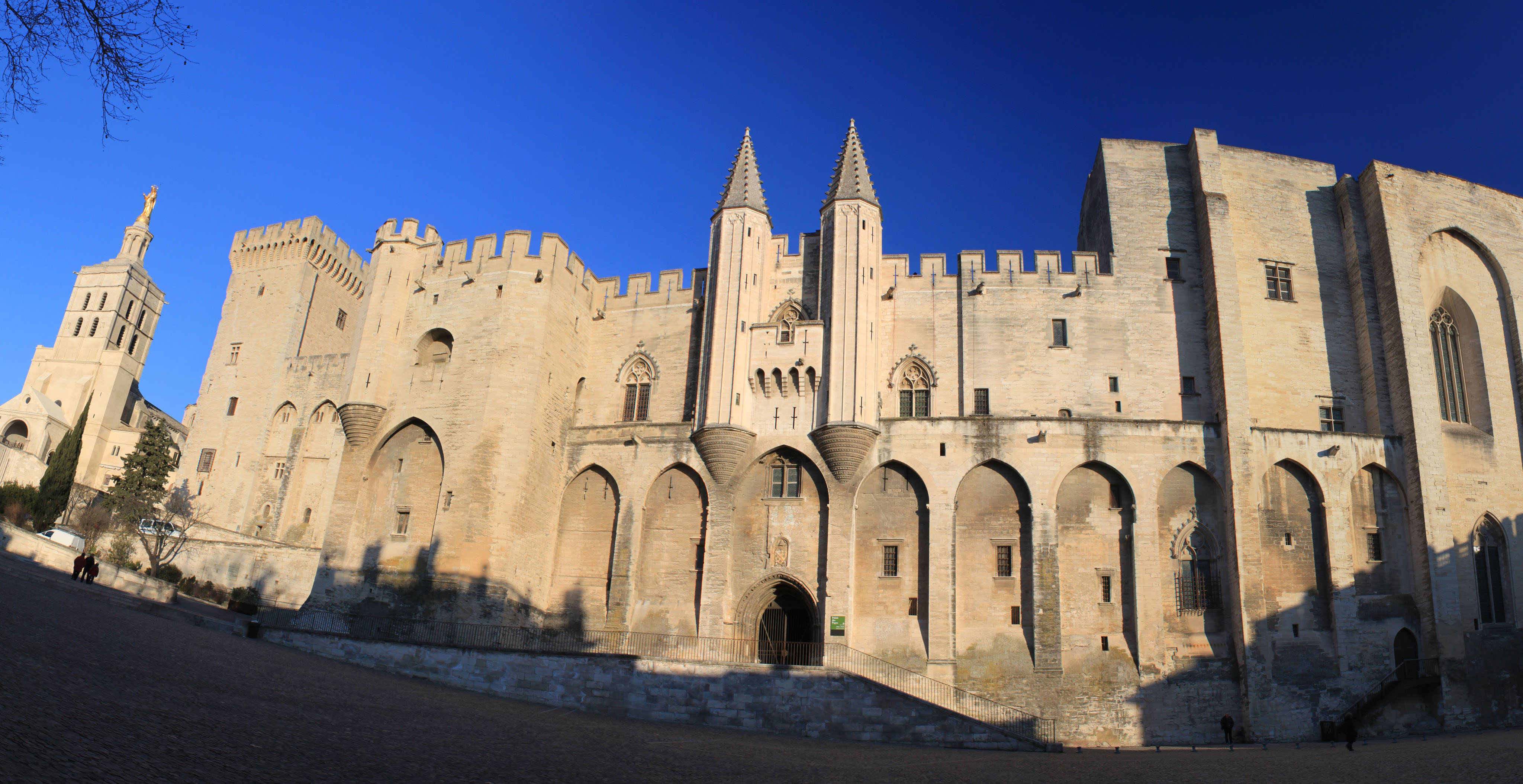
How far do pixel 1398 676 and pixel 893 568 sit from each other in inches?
511

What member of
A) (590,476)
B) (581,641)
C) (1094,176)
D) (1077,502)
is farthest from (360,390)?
(1094,176)

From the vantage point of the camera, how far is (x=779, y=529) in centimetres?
2638

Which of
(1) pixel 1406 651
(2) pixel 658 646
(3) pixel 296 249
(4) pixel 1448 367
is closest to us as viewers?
(1) pixel 1406 651

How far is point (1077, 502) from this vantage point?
25.6 meters

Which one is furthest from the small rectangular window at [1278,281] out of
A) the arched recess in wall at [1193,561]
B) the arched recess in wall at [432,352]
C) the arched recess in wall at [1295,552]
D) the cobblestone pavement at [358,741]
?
the arched recess in wall at [432,352]

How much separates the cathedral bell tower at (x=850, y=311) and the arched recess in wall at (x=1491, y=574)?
54.8 ft

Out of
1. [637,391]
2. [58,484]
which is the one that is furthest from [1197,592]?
[58,484]

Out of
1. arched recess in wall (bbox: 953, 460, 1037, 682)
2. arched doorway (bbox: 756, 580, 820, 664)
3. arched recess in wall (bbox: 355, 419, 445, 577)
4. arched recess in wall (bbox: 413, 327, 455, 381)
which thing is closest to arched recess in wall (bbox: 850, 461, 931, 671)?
arched recess in wall (bbox: 953, 460, 1037, 682)

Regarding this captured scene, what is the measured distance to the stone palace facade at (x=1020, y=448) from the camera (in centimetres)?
2392

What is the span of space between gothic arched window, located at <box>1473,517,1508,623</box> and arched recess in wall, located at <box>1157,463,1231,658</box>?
22.7ft

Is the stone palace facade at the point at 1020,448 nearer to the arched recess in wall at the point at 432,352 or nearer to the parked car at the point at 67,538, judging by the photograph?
the arched recess in wall at the point at 432,352

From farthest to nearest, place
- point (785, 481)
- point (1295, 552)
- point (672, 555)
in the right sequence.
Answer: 1. point (672, 555)
2. point (785, 481)
3. point (1295, 552)

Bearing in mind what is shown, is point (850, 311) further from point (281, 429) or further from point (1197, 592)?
point (281, 429)

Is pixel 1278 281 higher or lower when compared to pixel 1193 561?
higher
